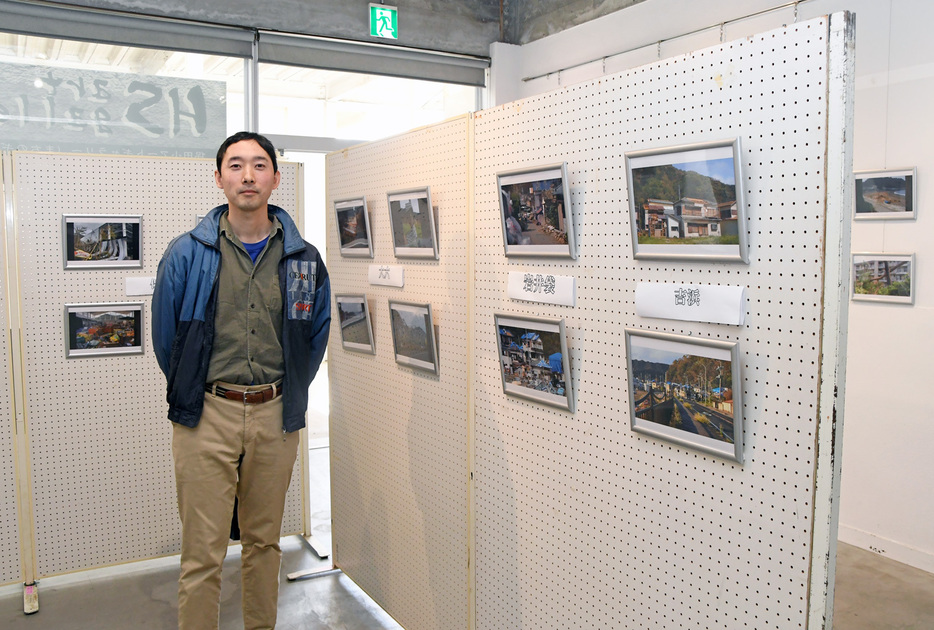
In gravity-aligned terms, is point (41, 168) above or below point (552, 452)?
above

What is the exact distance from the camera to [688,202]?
5.89ft

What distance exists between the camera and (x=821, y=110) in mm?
1568

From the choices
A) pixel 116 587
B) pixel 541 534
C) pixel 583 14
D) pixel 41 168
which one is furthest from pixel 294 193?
pixel 583 14

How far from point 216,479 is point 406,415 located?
82 cm

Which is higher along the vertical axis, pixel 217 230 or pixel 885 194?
pixel 885 194

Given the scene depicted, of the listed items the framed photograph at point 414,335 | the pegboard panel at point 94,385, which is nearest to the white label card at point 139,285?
the pegboard panel at point 94,385

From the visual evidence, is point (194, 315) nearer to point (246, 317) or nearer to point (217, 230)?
point (246, 317)

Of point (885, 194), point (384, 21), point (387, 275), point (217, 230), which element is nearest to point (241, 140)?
point (217, 230)

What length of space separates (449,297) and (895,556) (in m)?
3.24

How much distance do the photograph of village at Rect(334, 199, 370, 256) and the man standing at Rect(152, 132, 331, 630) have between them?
0.45 m

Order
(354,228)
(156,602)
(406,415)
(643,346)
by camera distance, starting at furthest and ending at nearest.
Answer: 1. (156,602)
2. (354,228)
3. (406,415)
4. (643,346)

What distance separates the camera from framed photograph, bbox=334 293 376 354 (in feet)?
11.2

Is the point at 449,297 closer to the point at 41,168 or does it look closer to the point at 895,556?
the point at 41,168

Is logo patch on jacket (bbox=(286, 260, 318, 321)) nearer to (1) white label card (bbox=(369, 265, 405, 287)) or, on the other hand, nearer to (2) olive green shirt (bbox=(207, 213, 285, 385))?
(2) olive green shirt (bbox=(207, 213, 285, 385))
